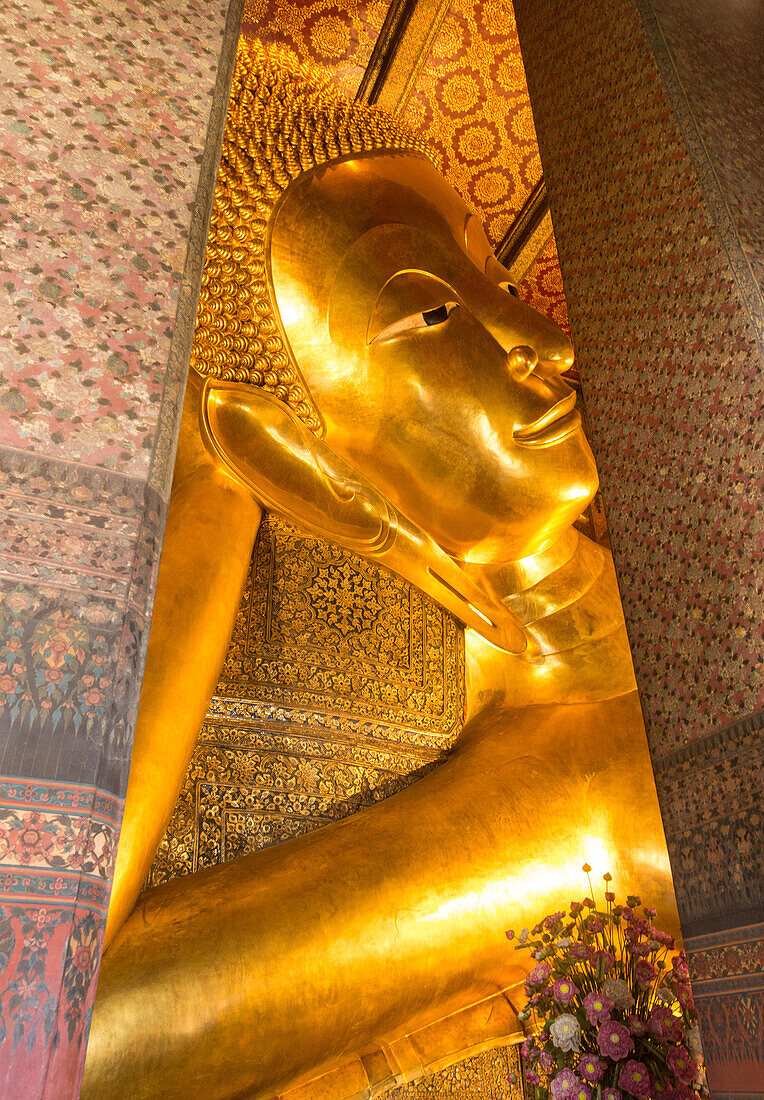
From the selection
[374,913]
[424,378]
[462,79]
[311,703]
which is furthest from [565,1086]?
[462,79]

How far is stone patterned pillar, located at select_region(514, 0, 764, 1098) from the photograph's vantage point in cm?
142

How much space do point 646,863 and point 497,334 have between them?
146 cm

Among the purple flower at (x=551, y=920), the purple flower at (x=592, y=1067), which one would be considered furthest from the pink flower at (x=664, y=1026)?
the purple flower at (x=551, y=920)

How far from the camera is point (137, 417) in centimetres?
126

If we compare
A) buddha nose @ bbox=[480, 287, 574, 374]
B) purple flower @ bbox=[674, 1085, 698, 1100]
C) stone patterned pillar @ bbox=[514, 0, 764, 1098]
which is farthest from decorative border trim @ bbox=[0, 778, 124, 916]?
buddha nose @ bbox=[480, 287, 574, 374]

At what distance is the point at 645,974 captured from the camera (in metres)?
1.90

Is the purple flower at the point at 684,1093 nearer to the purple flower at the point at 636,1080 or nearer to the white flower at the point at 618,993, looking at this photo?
the purple flower at the point at 636,1080

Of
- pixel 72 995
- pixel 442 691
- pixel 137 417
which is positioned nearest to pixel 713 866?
pixel 72 995

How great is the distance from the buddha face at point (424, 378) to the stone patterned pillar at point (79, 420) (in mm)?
930

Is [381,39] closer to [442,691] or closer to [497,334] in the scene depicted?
[497,334]

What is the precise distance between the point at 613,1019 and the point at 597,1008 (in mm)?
76

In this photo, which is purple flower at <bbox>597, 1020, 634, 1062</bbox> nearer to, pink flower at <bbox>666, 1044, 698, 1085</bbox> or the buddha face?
pink flower at <bbox>666, 1044, 698, 1085</bbox>

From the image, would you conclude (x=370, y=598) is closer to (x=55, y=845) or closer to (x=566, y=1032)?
(x=566, y=1032)

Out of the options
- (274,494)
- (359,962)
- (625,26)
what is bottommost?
(359,962)
